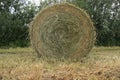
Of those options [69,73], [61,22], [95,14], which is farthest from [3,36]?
[69,73]

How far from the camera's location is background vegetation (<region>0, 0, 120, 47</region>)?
693 inches

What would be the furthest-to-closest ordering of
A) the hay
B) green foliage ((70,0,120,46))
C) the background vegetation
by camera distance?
green foliage ((70,0,120,46))
the background vegetation
the hay

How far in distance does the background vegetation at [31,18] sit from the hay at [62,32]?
17.7 ft

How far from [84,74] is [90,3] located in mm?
12966

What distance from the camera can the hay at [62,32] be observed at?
1141 centimetres

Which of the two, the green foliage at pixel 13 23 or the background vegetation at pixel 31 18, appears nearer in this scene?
the green foliage at pixel 13 23

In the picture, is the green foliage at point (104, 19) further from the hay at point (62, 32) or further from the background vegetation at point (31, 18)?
the hay at point (62, 32)

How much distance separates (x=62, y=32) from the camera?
38.7 ft

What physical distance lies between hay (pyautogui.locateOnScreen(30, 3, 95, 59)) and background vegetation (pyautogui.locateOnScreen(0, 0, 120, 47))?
17.7ft

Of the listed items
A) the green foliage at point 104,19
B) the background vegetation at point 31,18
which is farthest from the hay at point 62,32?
the green foliage at point 104,19

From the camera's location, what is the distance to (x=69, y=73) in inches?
284

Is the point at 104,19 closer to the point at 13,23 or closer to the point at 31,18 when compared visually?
the point at 31,18

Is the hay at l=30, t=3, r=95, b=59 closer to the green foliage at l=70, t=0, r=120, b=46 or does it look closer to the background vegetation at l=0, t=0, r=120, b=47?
the background vegetation at l=0, t=0, r=120, b=47

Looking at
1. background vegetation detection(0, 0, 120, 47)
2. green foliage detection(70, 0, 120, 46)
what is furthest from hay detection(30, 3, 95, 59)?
green foliage detection(70, 0, 120, 46)
